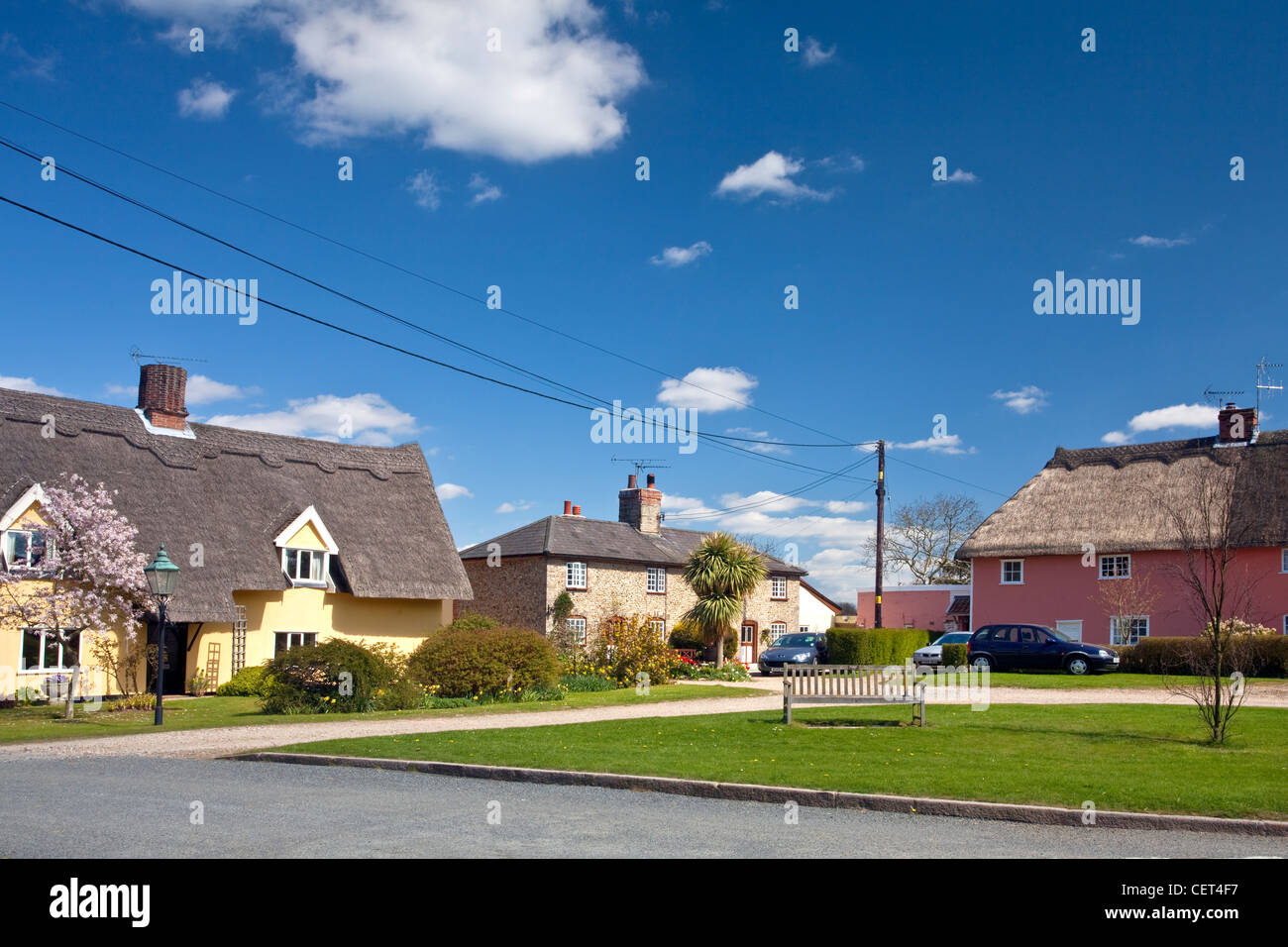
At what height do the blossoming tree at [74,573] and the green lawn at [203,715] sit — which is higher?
the blossoming tree at [74,573]

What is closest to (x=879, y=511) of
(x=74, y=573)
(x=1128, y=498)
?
(x=1128, y=498)

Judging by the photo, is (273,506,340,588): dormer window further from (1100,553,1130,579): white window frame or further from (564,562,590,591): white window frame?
(1100,553,1130,579): white window frame

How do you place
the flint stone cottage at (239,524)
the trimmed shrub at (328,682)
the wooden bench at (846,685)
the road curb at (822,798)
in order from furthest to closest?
the flint stone cottage at (239,524), the trimmed shrub at (328,682), the wooden bench at (846,685), the road curb at (822,798)

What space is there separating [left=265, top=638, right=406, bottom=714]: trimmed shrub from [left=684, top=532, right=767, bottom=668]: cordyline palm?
650 inches

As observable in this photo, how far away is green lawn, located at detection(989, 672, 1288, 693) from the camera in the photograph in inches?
1030

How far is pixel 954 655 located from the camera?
3303 cm

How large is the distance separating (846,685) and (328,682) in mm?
10729

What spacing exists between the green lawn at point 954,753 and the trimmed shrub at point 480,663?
627 centimetres

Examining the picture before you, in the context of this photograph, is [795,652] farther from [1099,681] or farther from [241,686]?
[241,686]

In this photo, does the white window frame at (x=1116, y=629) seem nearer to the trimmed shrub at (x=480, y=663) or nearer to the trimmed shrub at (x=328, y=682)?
the trimmed shrub at (x=480, y=663)

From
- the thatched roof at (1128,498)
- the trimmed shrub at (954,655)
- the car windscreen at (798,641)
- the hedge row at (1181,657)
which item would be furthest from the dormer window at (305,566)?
the thatched roof at (1128,498)

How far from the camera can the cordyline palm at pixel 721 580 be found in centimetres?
3616
